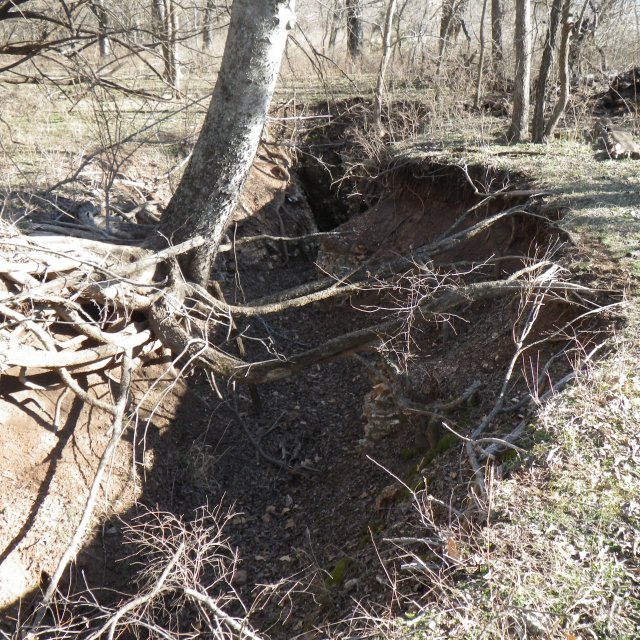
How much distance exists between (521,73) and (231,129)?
20.3ft

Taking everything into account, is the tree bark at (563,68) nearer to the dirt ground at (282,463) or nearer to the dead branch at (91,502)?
the dirt ground at (282,463)

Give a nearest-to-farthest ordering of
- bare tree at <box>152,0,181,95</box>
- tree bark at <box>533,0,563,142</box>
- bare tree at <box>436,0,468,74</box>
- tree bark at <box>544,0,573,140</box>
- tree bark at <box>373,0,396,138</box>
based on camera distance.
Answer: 1. bare tree at <box>152,0,181,95</box>
2. tree bark at <box>544,0,573,140</box>
3. tree bark at <box>533,0,563,142</box>
4. tree bark at <box>373,0,396,138</box>
5. bare tree at <box>436,0,468,74</box>

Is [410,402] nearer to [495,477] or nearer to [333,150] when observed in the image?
[495,477]

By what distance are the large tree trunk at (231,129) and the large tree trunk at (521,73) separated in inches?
221

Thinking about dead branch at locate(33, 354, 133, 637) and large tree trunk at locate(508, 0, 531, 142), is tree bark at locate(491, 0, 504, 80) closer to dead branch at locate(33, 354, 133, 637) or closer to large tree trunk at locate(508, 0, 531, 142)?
large tree trunk at locate(508, 0, 531, 142)

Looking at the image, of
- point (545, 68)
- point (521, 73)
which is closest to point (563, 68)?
point (545, 68)

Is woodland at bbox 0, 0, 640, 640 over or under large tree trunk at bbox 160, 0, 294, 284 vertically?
under

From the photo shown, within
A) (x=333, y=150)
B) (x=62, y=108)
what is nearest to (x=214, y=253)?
(x=333, y=150)

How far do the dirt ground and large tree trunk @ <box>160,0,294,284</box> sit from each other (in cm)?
80

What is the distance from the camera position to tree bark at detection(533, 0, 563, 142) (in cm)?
955

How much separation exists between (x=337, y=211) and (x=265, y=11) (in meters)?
7.22

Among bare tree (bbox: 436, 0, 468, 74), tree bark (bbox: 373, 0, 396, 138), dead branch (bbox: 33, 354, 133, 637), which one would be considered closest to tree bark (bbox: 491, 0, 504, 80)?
bare tree (bbox: 436, 0, 468, 74)

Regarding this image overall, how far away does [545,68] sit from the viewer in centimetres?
988

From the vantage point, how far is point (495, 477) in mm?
3988
